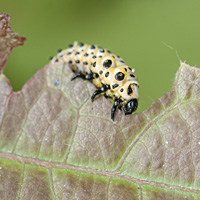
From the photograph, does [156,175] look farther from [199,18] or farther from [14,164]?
[199,18]

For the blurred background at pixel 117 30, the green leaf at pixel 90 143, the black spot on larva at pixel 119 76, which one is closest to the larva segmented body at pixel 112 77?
the black spot on larva at pixel 119 76

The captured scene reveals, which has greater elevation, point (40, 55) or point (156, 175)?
point (40, 55)

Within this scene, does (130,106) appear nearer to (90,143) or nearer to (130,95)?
(130,95)

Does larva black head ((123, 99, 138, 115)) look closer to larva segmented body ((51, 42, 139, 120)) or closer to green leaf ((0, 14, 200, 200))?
larva segmented body ((51, 42, 139, 120))

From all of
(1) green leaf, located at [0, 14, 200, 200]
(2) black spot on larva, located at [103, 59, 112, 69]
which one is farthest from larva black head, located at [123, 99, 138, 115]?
(2) black spot on larva, located at [103, 59, 112, 69]

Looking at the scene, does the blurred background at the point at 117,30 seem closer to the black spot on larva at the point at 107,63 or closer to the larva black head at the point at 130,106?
the black spot on larva at the point at 107,63

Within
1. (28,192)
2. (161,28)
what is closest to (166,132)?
(28,192)

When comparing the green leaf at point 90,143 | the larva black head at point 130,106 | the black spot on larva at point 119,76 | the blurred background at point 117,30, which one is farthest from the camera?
the blurred background at point 117,30
